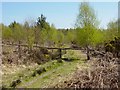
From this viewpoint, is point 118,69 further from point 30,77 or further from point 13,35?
point 13,35

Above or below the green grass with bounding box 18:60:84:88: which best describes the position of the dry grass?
above

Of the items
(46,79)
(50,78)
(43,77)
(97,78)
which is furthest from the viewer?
(43,77)

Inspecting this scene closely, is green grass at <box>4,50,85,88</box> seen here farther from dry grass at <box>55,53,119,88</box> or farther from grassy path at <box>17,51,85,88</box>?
dry grass at <box>55,53,119,88</box>

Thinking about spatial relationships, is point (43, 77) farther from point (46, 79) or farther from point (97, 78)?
point (97, 78)

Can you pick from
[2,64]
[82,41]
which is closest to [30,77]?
[2,64]

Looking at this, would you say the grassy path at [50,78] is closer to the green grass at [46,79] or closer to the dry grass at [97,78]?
the green grass at [46,79]

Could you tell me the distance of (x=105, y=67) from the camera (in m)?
4.63

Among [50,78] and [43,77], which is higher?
[50,78]

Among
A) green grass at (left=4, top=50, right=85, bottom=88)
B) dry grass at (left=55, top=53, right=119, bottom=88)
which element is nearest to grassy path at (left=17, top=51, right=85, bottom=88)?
green grass at (left=4, top=50, right=85, bottom=88)

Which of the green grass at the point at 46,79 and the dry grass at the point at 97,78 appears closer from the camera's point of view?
the dry grass at the point at 97,78

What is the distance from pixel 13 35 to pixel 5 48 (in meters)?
12.1

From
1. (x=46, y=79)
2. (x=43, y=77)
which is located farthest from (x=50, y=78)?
(x=43, y=77)

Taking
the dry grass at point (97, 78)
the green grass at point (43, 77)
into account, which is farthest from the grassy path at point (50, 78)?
the dry grass at point (97, 78)

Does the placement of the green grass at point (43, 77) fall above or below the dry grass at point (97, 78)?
below
